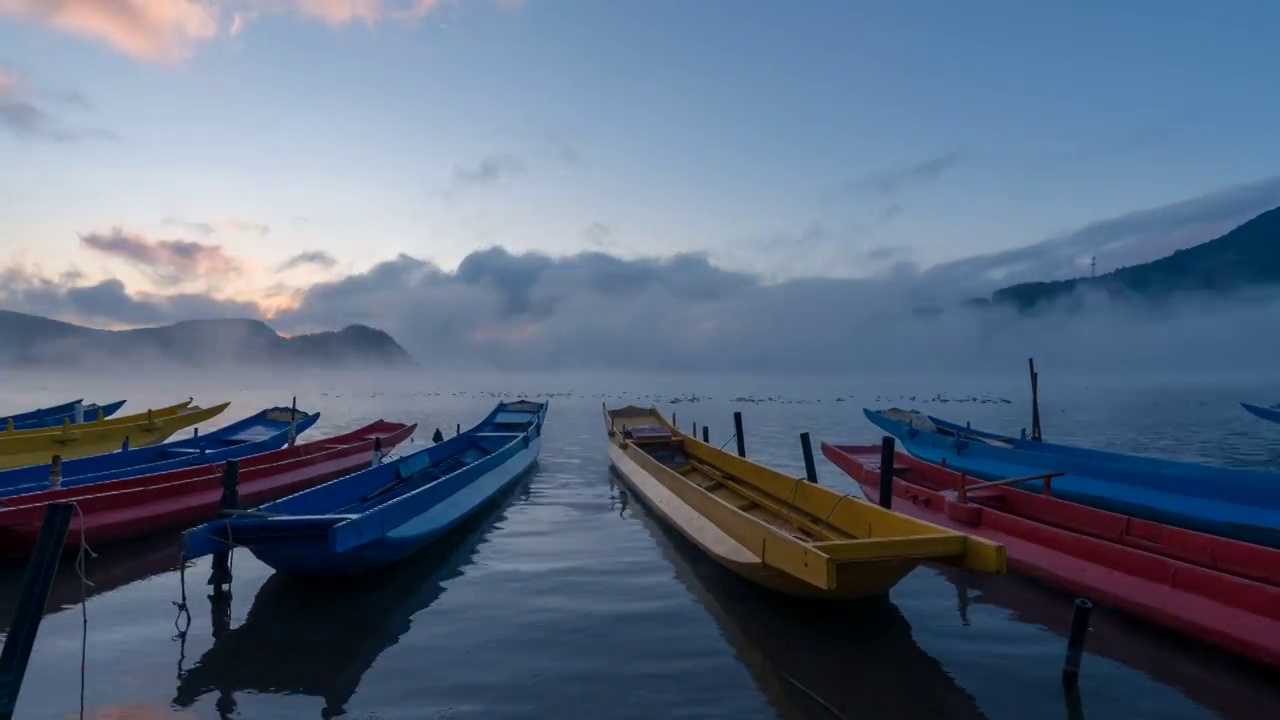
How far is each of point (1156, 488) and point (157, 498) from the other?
73.2 feet

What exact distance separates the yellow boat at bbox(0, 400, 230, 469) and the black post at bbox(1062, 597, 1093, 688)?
85.7 feet

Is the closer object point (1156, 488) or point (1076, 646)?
point (1076, 646)

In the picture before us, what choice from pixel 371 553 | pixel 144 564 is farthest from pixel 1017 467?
pixel 144 564

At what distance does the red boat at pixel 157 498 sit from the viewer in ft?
36.5

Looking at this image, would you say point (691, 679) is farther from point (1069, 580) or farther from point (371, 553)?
point (1069, 580)

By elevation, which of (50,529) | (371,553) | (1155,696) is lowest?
(1155,696)

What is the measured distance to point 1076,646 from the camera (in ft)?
24.5

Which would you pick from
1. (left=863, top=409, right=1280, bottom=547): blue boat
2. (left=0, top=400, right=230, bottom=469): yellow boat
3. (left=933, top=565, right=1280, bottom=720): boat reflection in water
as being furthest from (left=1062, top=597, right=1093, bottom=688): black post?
(left=0, top=400, right=230, bottom=469): yellow boat

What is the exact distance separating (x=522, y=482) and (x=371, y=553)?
1108cm

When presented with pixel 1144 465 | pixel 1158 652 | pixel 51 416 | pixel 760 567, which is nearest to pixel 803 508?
pixel 760 567

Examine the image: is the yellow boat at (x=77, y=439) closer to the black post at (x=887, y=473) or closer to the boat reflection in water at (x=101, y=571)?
the boat reflection in water at (x=101, y=571)

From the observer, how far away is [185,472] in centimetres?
1538

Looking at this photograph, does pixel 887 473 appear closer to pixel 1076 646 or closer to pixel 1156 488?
pixel 1076 646

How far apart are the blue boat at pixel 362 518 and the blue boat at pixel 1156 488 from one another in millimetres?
14321
